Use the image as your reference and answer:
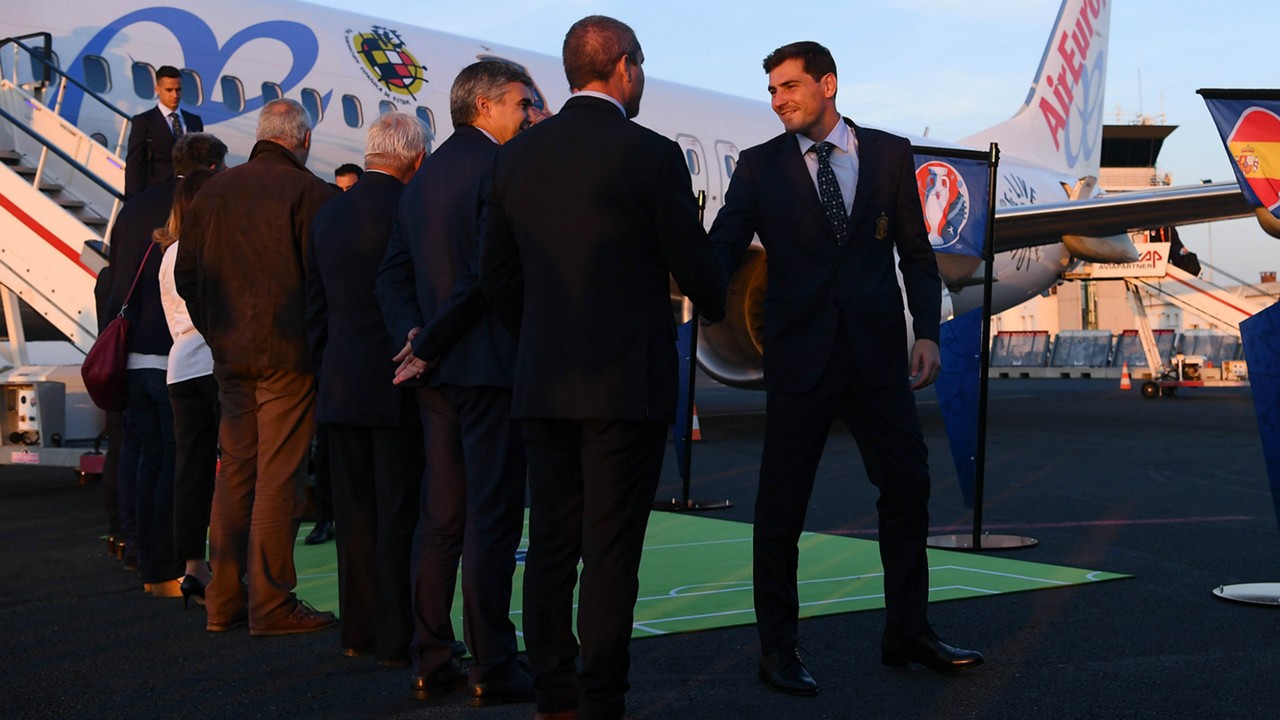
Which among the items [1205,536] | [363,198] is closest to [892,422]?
[363,198]

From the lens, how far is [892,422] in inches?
146

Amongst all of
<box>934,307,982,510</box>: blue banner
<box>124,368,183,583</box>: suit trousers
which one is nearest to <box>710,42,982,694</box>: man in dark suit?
<box>934,307,982,510</box>: blue banner

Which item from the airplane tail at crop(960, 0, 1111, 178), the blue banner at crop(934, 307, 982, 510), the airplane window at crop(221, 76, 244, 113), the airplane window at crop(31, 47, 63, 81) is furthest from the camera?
the airplane tail at crop(960, 0, 1111, 178)

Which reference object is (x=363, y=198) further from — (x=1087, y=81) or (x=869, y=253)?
(x=1087, y=81)

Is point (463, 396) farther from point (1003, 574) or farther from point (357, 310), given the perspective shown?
point (1003, 574)

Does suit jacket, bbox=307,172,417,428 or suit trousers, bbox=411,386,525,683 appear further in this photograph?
suit jacket, bbox=307,172,417,428

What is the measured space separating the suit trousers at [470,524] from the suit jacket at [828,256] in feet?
2.74

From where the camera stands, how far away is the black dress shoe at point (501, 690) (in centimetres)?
353

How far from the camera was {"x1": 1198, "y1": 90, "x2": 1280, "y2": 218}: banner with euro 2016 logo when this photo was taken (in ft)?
15.5

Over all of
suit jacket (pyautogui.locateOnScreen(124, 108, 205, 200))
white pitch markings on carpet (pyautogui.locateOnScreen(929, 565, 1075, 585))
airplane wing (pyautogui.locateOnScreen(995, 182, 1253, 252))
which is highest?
airplane wing (pyautogui.locateOnScreen(995, 182, 1253, 252))

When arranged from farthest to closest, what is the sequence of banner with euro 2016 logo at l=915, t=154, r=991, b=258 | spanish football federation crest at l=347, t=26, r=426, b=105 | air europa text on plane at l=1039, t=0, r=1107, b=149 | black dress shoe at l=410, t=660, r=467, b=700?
air europa text on plane at l=1039, t=0, r=1107, b=149 → spanish football federation crest at l=347, t=26, r=426, b=105 → banner with euro 2016 logo at l=915, t=154, r=991, b=258 → black dress shoe at l=410, t=660, r=467, b=700

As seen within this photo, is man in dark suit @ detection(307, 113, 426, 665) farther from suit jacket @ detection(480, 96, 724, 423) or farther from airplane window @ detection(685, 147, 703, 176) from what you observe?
airplane window @ detection(685, 147, 703, 176)

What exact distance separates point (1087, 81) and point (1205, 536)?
18.6 meters

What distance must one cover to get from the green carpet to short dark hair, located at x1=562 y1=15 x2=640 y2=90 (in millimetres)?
2093
